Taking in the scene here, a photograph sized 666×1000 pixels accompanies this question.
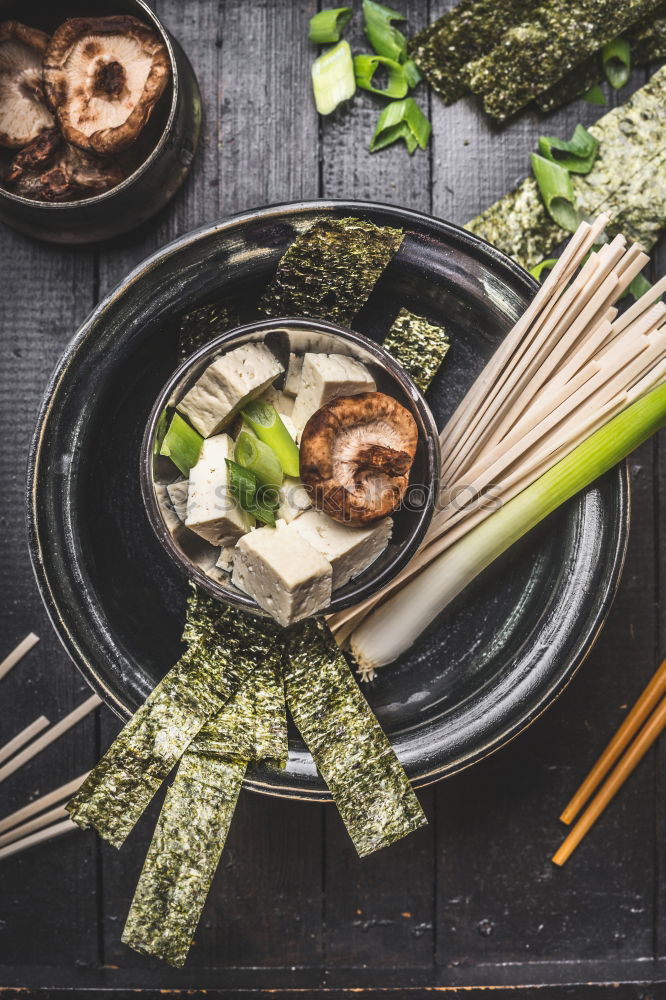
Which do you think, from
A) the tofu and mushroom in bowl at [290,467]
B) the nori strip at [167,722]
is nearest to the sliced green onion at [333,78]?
the tofu and mushroom in bowl at [290,467]

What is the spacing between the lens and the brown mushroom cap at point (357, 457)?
4.03 ft

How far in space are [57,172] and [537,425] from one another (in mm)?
1074

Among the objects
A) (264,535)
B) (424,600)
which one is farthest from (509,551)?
(264,535)

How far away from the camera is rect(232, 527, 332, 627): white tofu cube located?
1192mm

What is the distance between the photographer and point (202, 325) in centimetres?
147

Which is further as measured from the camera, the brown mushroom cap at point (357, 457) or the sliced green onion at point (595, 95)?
the sliced green onion at point (595, 95)

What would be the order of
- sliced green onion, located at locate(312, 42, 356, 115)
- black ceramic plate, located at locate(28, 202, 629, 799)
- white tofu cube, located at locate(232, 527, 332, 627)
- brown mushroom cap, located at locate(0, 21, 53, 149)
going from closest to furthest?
white tofu cube, located at locate(232, 527, 332, 627) < black ceramic plate, located at locate(28, 202, 629, 799) < brown mushroom cap, located at locate(0, 21, 53, 149) < sliced green onion, located at locate(312, 42, 356, 115)

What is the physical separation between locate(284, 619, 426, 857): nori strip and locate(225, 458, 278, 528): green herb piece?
0.88 feet

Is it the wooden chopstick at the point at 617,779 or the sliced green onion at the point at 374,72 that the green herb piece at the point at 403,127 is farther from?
the wooden chopstick at the point at 617,779

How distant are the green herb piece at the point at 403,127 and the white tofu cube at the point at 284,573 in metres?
0.93

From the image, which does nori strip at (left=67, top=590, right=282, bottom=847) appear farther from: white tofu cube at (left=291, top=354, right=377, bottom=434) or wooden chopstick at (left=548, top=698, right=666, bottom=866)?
wooden chopstick at (left=548, top=698, right=666, bottom=866)

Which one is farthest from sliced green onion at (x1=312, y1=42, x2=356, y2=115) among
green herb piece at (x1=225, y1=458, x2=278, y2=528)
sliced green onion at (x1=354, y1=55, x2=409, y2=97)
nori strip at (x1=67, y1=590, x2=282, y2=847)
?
nori strip at (x1=67, y1=590, x2=282, y2=847)

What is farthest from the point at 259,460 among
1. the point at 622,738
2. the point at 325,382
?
the point at 622,738

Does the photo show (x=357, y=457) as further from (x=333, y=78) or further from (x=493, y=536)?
(x=333, y=78)
